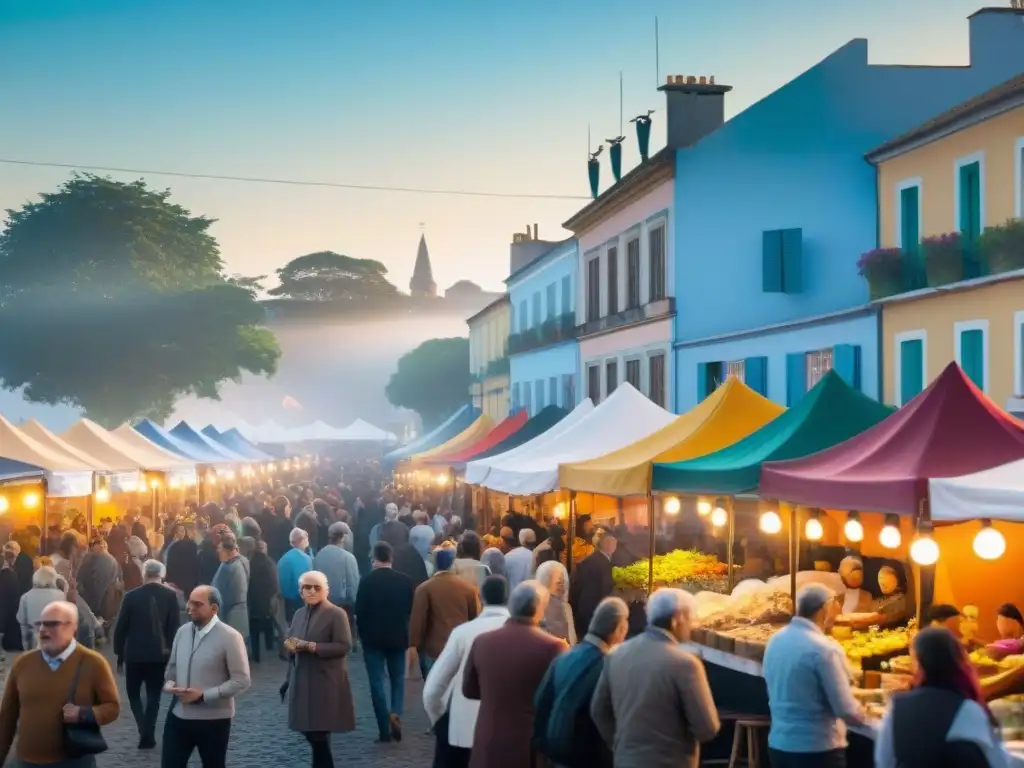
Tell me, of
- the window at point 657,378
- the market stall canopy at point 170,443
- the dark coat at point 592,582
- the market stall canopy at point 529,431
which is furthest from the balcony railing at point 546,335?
the dark coat at point 592,582

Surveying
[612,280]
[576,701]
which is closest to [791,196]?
[612,280]

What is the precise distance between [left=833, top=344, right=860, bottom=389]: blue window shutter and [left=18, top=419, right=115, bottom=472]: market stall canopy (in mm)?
12464

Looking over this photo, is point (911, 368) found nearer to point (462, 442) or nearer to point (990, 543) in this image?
point (990, 543)

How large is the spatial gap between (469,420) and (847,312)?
26.1 meters

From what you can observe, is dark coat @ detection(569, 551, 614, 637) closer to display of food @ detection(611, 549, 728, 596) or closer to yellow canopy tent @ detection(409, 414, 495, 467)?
display of food @ detection(611, 549, 728, 596)

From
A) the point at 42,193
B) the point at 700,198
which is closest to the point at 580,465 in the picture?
the point at 700,198

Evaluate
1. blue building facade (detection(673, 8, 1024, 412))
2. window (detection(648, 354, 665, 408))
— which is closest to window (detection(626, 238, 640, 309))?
window (detection(648, 354, 665, 408))

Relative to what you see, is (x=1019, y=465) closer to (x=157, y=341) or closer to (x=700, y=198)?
(x=700, y=198)

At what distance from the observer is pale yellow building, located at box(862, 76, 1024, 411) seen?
2033cm

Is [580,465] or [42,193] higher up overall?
[42,193]

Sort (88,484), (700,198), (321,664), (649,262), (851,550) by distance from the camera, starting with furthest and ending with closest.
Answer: (649,262) < (700,198) < (88,484) < (851,550) < (321,664)

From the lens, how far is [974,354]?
21.3 metres

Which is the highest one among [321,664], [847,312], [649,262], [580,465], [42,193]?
[42,193]

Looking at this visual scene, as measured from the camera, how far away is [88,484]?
79.5 feet
